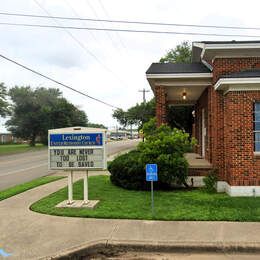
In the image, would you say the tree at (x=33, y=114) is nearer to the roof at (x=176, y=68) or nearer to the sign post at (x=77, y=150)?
the roof at (x=176, y=68)

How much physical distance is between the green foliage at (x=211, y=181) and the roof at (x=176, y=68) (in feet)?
12.9

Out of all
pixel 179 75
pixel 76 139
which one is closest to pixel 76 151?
pixel 76 139

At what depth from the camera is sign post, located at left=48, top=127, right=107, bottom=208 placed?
8.95 m

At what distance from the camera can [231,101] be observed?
991 centimetres

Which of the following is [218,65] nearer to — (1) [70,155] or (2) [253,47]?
(2) [253,47]

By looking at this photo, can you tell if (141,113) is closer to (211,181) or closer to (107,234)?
(211,181)

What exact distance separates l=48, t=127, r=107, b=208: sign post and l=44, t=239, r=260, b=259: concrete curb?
10.0 ft

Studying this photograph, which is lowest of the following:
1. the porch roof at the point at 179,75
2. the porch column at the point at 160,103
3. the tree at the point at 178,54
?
the porch column at the point at 160,103

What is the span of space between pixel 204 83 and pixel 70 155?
6315mm

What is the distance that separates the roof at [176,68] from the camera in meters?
12.5

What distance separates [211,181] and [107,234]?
5496 mm

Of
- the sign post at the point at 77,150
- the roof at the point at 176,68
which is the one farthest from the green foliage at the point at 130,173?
the roof at the point at 176,68

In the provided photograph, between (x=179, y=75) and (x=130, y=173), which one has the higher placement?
(x=179, y=75)

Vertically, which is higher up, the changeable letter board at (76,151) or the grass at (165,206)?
the changeable letter board at (76,151)
